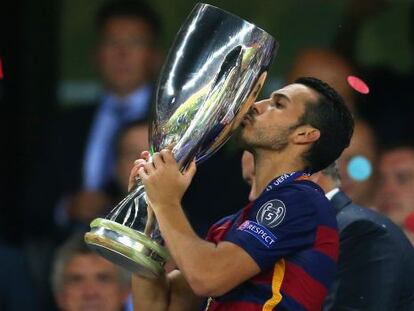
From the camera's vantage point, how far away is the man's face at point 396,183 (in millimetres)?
6781

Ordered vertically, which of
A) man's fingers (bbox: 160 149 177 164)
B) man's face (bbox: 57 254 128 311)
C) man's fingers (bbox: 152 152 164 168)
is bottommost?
man's face (bbox: 57 254 128 311)

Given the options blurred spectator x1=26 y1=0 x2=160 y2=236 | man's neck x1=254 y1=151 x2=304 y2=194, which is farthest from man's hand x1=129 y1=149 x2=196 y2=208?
blurred spectator x1=26 y1=0 x2=160 y2=236

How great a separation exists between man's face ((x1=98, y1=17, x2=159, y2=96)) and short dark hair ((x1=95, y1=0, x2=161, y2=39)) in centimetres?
2

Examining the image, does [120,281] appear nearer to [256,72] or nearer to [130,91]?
[130,91]

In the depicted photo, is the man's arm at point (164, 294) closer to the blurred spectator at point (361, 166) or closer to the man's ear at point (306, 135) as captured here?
the man's ear at point (306, 135)

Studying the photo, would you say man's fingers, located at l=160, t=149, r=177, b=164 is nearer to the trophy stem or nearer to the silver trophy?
the silver trophy

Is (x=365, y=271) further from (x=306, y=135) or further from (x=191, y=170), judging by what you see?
(x=191, y=170)

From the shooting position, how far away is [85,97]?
25.6 ft

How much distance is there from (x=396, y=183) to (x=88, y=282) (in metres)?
1.42

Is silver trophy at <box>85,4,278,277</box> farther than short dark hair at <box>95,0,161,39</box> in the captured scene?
No

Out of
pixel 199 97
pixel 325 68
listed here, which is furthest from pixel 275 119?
pixel 325 68

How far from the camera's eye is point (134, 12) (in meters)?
7.38

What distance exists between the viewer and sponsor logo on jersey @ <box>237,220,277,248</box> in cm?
450

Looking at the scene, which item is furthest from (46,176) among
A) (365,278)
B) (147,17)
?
(365,278)
